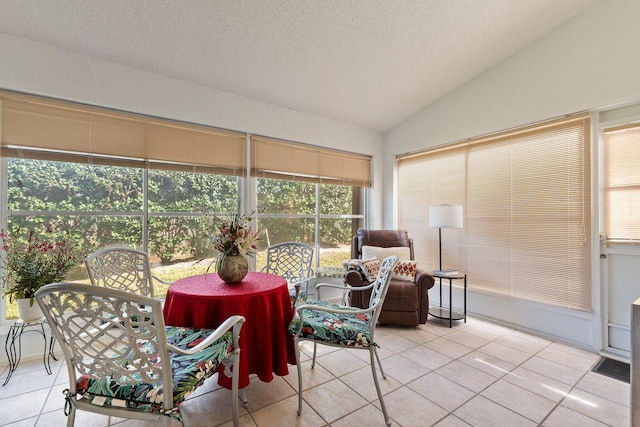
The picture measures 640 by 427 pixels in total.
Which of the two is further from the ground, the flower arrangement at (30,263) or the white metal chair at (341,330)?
the flower arrangement at (30,263)

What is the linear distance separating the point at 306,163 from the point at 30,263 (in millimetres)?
2879

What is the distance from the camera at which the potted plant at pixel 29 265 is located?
2.13 m

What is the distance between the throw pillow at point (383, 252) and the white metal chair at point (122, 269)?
2.39m

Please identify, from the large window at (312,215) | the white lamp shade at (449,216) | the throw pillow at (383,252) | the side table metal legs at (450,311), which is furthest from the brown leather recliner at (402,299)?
the large window at (312,215)

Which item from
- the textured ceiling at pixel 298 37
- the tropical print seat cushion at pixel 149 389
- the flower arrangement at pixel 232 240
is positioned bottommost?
the tropical print seat cushion at pixel 149 389

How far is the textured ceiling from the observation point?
2.22 meters

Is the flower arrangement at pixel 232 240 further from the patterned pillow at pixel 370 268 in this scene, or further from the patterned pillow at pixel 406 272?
the patterned pillow at pixel 406 272

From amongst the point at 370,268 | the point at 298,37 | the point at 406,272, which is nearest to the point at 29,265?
the point at 298,37

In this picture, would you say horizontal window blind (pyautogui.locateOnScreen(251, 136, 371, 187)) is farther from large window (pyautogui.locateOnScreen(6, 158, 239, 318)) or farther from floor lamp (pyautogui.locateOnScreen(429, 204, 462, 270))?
floor lamp (pyautogui.locateOnScreen(429, 204, 462, 270))

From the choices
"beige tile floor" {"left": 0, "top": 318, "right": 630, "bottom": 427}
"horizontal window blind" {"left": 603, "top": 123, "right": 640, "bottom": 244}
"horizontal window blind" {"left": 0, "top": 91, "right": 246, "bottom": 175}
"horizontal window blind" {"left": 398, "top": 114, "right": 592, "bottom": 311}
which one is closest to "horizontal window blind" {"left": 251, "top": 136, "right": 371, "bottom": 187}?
"horizontal window blind" {"left": 0, "top": 91, "right": 246, "bottom": 175}

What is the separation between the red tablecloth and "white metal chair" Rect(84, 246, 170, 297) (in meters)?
0.61

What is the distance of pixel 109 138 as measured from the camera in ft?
8.80

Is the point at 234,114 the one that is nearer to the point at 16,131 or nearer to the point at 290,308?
the point at 16,131

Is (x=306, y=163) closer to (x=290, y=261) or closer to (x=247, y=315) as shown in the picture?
(x=290, y=261)
